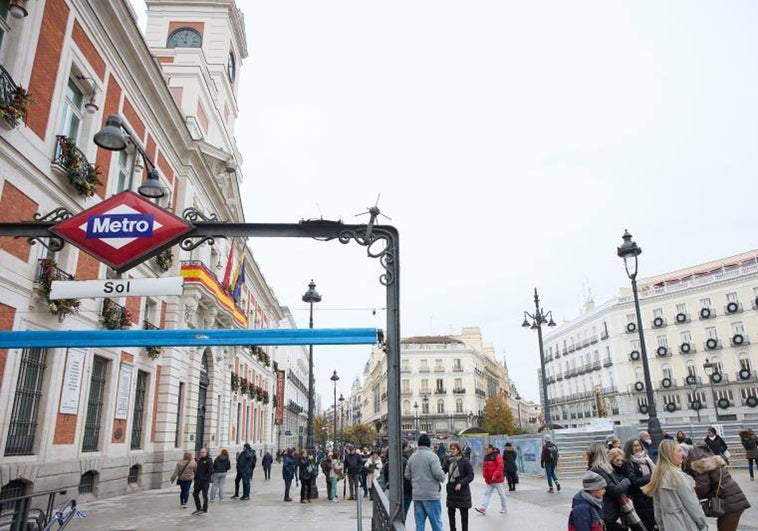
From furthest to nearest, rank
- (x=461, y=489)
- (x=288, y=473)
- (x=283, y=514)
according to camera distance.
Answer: (x=288, y=473) → (x=283, y=514) → (x=461, y=489)

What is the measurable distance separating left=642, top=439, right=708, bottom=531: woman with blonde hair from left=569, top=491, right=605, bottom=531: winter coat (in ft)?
2.32

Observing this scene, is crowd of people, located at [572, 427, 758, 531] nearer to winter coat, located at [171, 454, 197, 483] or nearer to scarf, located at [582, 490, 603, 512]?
scarf, located at [582, 490, 603, 512]

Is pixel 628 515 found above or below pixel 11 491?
above

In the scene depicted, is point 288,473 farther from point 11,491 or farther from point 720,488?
point 720,488

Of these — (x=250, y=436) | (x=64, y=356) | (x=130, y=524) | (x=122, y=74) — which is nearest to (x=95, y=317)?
(x=64, y=356)

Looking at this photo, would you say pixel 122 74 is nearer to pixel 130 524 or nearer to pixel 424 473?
pixel 130 524

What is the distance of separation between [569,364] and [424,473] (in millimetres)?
70266

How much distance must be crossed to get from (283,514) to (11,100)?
33.9 ft

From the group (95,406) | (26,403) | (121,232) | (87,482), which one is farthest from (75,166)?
(121,232)

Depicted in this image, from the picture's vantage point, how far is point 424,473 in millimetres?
7562

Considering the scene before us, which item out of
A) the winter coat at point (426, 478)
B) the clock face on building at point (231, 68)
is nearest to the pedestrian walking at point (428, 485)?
the winter coat at point (426, 478)

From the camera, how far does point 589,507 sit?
479 cm

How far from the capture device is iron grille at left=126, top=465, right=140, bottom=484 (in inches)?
676

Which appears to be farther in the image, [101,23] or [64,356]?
[101,23]
